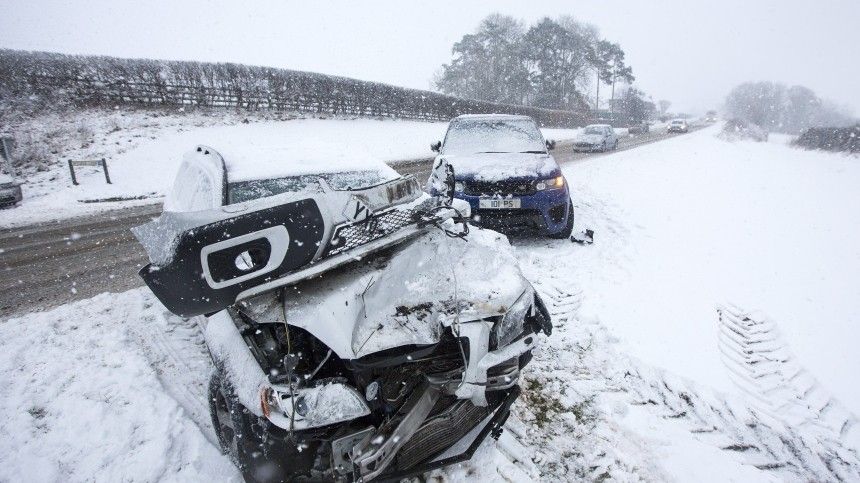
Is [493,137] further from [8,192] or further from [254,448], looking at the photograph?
[8,192]

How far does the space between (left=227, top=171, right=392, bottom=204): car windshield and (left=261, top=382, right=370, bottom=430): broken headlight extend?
3.40ft

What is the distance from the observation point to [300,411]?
1.66 meters

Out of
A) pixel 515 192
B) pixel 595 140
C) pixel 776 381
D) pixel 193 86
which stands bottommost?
pixel 776 381

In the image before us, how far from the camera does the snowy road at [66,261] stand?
4.20m

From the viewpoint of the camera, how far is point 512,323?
2188mm

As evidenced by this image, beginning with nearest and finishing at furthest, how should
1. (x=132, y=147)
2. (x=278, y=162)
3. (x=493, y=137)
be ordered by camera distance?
(x=278, y=162) → (x=493, y=137) → (x=132, y=147)

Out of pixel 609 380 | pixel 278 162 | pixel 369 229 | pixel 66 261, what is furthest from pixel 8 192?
pixel 609 380

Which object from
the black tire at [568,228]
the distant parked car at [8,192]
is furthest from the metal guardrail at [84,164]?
the black tire at [568,228]

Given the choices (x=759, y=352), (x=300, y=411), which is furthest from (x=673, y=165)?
(x=300, y=411)

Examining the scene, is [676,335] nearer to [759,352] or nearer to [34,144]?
[759,352]

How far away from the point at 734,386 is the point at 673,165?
13.2m

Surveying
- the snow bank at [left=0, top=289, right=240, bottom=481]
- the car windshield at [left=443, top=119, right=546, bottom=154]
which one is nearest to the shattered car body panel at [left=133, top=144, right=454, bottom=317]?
the snow bank at [left=0, top=289, right=240, bottom=481]

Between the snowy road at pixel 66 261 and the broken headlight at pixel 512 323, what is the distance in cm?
426

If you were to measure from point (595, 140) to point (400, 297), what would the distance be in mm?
17965
